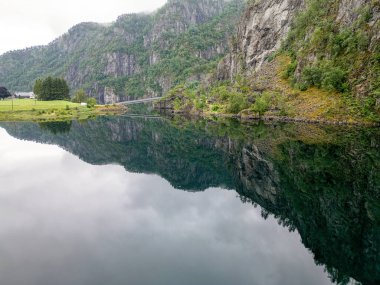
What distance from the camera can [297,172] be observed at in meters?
41.2

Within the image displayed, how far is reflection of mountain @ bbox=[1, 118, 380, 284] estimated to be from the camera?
2236cm

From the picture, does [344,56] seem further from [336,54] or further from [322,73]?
[322,73]

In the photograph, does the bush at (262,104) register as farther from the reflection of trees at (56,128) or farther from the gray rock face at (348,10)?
the reflection of trees at (56,128)

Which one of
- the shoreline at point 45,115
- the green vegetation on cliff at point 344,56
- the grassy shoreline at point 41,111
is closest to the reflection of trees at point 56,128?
the shoreline at point 45,115

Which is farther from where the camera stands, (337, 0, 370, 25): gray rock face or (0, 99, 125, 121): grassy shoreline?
(0, 99, 125, 121): grassy shoreline

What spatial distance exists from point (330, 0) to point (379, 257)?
143 m

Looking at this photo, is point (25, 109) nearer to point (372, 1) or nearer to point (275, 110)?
point (275, 110)

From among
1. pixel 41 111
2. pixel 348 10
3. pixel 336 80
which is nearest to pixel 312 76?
pixel 336 80

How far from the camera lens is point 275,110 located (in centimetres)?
12025

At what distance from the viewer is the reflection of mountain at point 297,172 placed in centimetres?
2236

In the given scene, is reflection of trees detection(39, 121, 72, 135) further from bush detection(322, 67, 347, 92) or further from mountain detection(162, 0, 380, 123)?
bush detection(322, 67, 347, 92)

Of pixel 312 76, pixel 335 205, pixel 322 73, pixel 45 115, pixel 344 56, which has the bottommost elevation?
pixel 45 115

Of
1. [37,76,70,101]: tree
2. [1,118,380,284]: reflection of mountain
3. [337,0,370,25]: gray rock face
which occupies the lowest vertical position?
A: [1,118,380,284]: reflection of mountain

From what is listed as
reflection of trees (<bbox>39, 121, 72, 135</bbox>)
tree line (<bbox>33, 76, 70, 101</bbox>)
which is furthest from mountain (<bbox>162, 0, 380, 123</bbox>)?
tree line (<bbox>33, 76, 70, 101</bbox>)
